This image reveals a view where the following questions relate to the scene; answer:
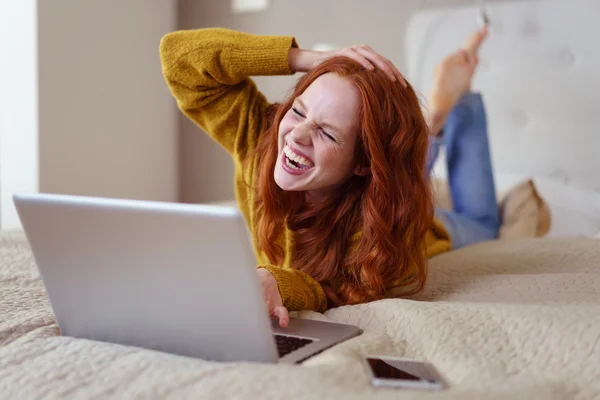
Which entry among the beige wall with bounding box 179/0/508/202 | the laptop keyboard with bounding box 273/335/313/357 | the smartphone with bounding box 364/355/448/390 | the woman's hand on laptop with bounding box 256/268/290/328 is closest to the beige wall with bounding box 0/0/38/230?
the beige wall with bounding box 179/0/508/202

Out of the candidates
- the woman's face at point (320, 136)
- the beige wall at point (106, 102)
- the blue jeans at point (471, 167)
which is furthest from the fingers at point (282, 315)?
the beige wall at point (106, 102)

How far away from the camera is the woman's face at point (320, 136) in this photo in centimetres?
123

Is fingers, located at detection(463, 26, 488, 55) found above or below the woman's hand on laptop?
above

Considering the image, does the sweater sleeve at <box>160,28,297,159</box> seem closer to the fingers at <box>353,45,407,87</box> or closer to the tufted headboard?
the fingers at <box>353,45,407,87</box>

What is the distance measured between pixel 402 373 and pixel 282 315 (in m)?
0.28

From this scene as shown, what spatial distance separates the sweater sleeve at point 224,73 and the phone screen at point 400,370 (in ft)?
2.55

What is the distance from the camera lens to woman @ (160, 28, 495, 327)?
123cm

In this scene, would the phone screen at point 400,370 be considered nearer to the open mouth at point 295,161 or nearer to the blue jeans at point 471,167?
the open mouth at point 295,161

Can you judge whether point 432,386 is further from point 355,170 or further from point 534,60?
point 534,60

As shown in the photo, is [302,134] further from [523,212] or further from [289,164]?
[523,212]

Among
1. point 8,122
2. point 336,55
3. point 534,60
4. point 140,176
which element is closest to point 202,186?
point 140,176

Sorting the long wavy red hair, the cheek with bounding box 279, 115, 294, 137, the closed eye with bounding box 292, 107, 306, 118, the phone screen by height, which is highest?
the closed eye with bounding box 292, 107, 306, 118

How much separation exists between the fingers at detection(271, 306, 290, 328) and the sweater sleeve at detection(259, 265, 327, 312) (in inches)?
2.7

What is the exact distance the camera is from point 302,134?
122 cm
